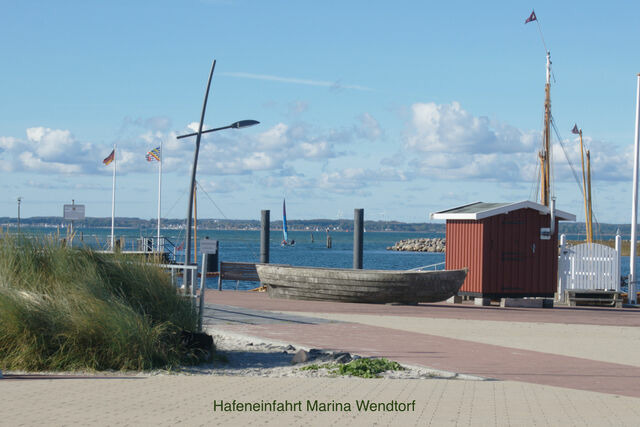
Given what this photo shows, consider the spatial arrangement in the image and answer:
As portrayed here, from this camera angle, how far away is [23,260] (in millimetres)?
11773

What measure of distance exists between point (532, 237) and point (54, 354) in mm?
15645

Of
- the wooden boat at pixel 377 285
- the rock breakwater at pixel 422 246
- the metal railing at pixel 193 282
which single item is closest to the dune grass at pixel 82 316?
the metal railing at pixel 193 282

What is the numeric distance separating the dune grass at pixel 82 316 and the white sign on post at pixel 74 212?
5413mm

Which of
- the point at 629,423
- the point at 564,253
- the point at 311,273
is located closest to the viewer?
the point at 629,423

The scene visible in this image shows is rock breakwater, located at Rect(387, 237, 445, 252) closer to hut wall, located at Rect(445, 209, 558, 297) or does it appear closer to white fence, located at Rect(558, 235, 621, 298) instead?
white fence, located at Rect(558, 235, 621, 298)

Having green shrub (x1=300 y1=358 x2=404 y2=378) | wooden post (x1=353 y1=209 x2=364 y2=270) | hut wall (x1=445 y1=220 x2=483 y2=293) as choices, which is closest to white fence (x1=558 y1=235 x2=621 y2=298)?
hut wall (x1=445 y1=220 x2=483 y2=293)

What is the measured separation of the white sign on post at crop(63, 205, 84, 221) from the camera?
56.6 feet

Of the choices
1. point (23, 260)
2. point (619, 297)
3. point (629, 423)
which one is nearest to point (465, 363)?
point (629, 423)

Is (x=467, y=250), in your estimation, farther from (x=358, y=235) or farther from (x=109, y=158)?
(x=109, y=158)

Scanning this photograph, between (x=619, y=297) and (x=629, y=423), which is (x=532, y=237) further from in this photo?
(x=629, y=423)

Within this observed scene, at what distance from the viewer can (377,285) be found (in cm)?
2173

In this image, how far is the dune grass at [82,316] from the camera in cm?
1083

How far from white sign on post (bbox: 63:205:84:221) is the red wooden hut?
10685 mm

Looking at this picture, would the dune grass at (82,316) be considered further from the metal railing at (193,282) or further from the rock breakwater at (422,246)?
the rock breakwater at (422,246)
